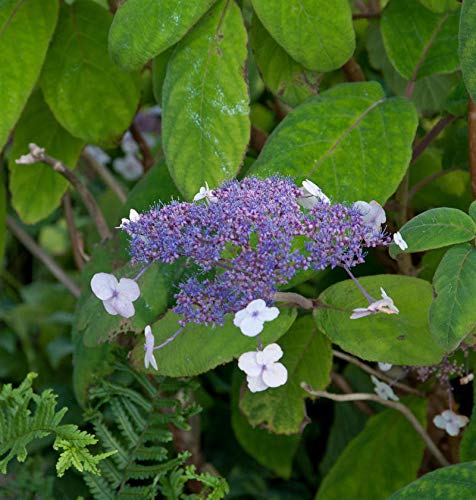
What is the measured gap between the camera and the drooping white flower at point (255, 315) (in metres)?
0.60

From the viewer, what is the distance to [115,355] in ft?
3.08

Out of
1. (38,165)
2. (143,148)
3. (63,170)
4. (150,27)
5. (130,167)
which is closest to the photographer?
(150,27)

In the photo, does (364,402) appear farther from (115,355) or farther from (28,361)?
(28,361)

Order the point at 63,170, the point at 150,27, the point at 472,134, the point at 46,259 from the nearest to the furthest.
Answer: the point at 150,27
the point at 472,134
the point at 63,170
the point at 46,259

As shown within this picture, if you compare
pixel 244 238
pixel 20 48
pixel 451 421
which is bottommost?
pixel 451 421

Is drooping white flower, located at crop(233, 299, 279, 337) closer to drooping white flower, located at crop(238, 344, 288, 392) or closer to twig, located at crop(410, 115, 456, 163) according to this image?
drooping white flower, located at crop(238, 344, 288, 392)

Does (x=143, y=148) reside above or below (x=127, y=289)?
below

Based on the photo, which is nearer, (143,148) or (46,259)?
(143,148)

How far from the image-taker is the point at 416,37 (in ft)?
3.18

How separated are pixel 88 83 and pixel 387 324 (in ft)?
1.58

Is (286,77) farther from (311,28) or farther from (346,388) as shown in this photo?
(346,388)

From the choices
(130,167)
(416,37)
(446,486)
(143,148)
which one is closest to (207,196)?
(446,486)

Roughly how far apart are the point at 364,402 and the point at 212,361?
1.82 ft

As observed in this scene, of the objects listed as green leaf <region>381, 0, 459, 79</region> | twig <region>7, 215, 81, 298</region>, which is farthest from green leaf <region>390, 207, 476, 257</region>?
twig <region>7, 215, 81, 298</region>
